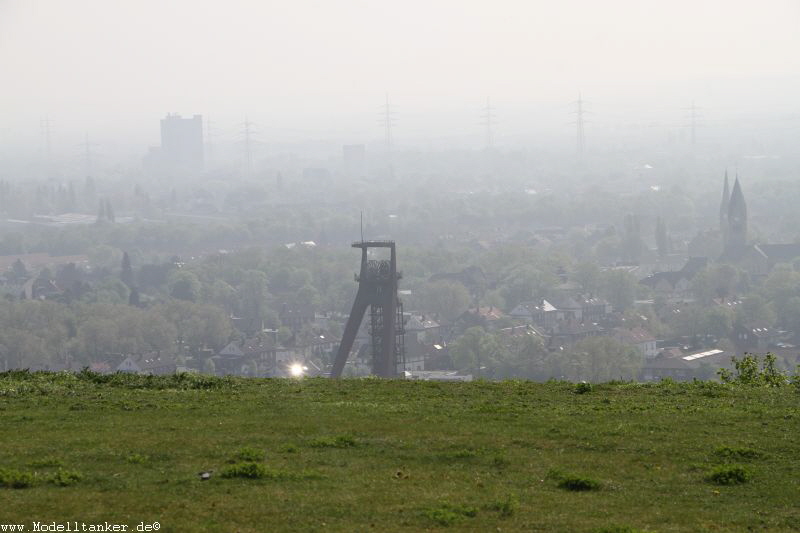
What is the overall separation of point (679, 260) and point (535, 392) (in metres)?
118

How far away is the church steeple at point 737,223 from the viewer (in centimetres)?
12306

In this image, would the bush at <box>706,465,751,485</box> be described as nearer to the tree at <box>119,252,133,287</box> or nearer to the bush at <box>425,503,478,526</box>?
the bush at <box>425,503,478,526</box>

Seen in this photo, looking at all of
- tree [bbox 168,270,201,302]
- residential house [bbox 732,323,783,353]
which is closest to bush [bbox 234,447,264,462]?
residential house [bbox 732,323,783,353]

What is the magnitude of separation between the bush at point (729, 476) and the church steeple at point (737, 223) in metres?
113

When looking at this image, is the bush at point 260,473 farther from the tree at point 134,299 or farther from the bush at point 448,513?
the tree at point 134,299

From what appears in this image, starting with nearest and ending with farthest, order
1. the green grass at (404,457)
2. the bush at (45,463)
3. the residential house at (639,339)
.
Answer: the green grass at (404,457), the bush at (45,463), the residential house at (639,339)

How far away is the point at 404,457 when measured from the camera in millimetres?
12391

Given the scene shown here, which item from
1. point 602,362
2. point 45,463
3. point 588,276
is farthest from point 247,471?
point 588,276

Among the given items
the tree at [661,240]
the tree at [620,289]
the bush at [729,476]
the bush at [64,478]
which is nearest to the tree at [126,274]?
the tree at [620,289]

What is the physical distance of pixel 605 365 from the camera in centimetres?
6425

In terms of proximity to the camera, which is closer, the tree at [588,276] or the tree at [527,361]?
the tree at [527,361]

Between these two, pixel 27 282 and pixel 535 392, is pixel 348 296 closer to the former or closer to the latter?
pixel 27 282

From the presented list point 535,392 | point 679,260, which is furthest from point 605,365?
point 679,260

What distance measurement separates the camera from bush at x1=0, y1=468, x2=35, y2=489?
36.8 feet
